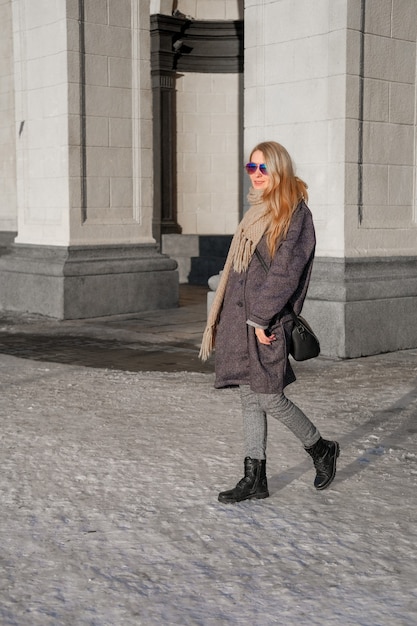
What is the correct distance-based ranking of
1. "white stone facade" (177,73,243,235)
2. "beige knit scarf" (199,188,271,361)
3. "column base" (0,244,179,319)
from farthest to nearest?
"white stone facade" (177,73,243,235), "column base" (0,244,179,319), "beige knit scarf" (199,188,271,361)

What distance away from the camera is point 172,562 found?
12.6 ft

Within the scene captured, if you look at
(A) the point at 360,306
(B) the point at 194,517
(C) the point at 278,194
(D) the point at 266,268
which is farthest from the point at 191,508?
(A) the point at 360,306

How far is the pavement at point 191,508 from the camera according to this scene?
347cm

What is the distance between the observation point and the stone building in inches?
347

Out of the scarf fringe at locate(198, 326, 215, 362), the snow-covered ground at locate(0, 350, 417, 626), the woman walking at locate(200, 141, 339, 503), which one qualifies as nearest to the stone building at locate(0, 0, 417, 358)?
the snow-covered ground at locate(0, 350, 417, 626)

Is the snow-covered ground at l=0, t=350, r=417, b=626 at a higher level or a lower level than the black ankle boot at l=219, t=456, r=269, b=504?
lower

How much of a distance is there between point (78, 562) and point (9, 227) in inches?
602

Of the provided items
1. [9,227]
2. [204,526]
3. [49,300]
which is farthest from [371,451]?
[9,227]

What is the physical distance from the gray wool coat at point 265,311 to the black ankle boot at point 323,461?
0.41 metres

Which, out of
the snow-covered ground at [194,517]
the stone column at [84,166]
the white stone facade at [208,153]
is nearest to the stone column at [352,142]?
the snow-covered ground at [194,517]

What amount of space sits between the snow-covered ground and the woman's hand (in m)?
0.77

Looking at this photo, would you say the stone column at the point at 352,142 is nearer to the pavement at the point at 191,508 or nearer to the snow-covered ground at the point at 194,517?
the pavement at the point at 191,508

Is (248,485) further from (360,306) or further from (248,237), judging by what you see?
(360,306)

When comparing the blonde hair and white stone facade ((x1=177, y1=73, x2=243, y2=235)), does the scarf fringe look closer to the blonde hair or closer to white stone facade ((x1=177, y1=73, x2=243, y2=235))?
the blonde hair
